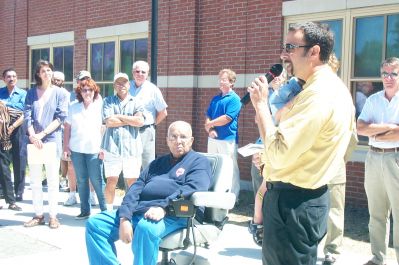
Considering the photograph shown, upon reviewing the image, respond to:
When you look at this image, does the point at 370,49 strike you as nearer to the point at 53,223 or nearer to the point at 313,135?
the point at 53,223

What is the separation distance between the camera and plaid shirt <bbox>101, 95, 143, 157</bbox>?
7047mm

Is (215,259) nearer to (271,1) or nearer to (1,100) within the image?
(1,100)

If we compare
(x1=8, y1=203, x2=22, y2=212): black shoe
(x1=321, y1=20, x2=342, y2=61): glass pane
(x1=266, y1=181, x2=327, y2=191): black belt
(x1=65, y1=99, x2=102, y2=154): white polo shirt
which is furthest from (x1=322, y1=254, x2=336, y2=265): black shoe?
(x1=8, y1=203, x2=22, y2=212): black shoe

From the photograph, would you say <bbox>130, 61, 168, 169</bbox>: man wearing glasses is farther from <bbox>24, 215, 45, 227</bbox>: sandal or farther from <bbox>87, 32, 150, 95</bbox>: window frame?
<bbox>87, 32, 150, 95</bbox>: window frame

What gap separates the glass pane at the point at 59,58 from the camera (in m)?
14.5

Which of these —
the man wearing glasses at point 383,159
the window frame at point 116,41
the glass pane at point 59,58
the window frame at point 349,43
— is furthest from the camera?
the glass pane at point 59,58

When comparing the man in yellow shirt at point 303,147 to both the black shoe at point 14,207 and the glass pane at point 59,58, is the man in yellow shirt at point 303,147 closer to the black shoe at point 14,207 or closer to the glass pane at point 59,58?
the black shoe at point 14,207

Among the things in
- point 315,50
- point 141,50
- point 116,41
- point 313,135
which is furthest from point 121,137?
point 116,41

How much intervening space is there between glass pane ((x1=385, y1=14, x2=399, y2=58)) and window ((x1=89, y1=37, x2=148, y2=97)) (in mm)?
5470

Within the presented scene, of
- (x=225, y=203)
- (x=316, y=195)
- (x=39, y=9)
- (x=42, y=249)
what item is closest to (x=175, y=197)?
(x=225, y=203)

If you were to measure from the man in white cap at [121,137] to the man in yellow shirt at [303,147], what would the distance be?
405 cm

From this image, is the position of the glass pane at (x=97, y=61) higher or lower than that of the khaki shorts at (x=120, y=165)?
higher

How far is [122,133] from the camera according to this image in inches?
278

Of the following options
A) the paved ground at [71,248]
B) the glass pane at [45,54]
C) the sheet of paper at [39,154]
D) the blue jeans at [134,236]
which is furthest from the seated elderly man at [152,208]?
the glass pane at [45,54]
